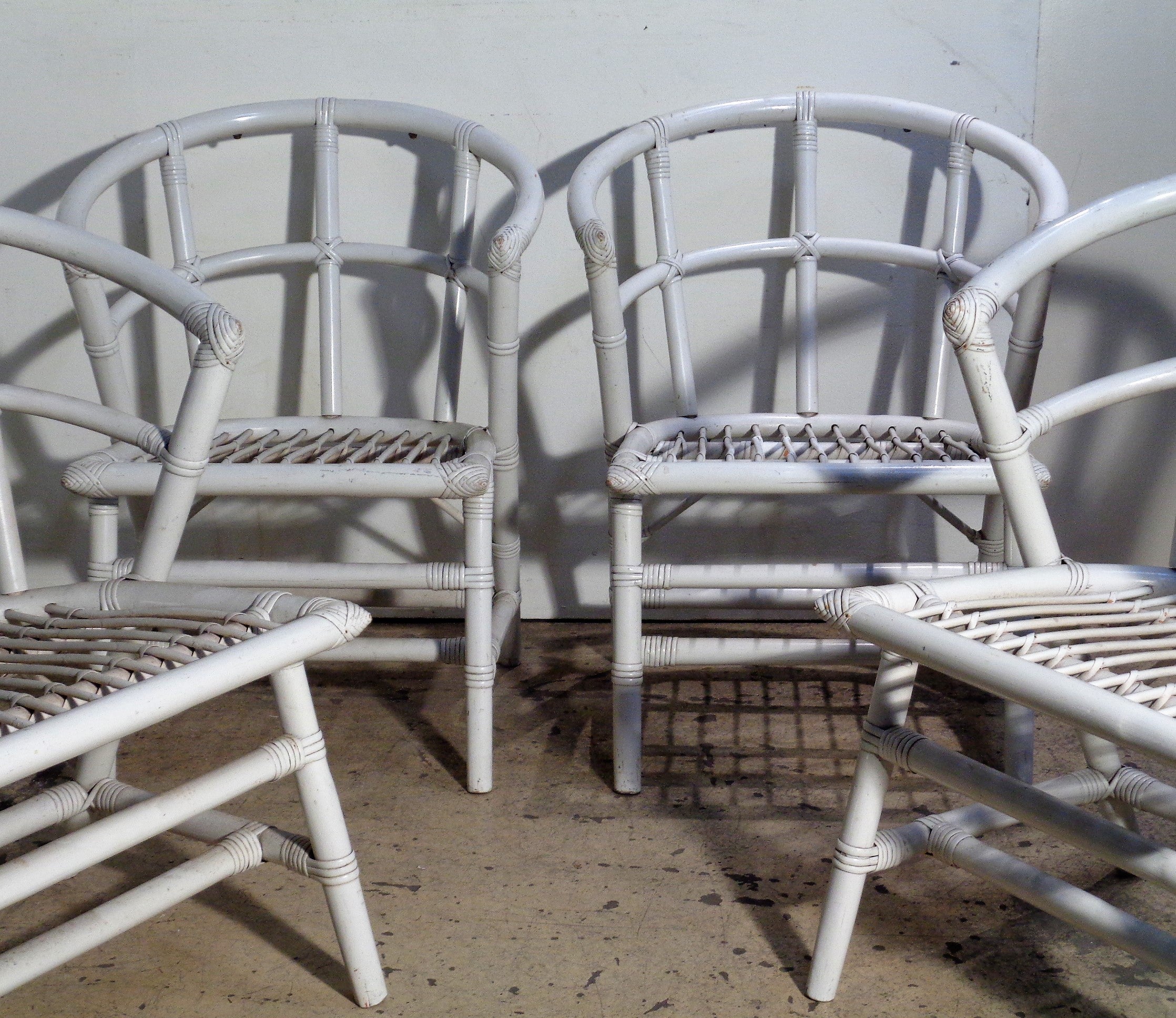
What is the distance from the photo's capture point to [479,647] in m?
1.21

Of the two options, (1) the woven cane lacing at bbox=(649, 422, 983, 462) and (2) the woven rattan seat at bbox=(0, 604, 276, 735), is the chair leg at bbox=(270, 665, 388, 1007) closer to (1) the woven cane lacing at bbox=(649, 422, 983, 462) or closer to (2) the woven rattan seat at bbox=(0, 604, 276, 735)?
(2) the woven rattan seat at bbox=(0, 604, 276, 735)

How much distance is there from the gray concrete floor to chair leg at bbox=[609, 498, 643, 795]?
0.04m

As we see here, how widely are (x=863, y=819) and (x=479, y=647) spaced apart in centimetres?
51

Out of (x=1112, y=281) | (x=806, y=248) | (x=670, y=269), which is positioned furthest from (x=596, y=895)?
(x=1112, y=281)

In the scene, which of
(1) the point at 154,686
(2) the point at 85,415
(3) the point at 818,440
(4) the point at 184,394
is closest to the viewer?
(1) the point at 154,686

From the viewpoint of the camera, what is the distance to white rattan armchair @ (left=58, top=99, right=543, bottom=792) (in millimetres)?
1126

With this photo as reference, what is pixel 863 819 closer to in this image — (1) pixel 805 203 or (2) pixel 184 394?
(2) pixel 184 394

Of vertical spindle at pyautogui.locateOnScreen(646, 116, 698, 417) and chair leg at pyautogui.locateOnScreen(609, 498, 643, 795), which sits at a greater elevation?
vertical spindle at pyautogui.locateOnScreen(646, 116, 698, 417)

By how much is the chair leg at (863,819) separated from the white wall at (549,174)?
2.94 ft

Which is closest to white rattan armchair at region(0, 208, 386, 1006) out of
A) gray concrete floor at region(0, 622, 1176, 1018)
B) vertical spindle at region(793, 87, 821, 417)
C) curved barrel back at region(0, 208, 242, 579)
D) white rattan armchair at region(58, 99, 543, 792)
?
curved barrel back at region(0, 208, 242, 579)

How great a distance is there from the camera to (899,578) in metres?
1.17

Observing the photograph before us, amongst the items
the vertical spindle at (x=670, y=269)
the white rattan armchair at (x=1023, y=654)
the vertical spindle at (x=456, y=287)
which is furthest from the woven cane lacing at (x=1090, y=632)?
the vertical spindle at (x=456, y=287)

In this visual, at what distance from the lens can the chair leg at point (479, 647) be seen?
1174 millimetres

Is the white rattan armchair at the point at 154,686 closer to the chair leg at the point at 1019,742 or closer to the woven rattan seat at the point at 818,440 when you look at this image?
the woven rattan seat at the point at 818,440
